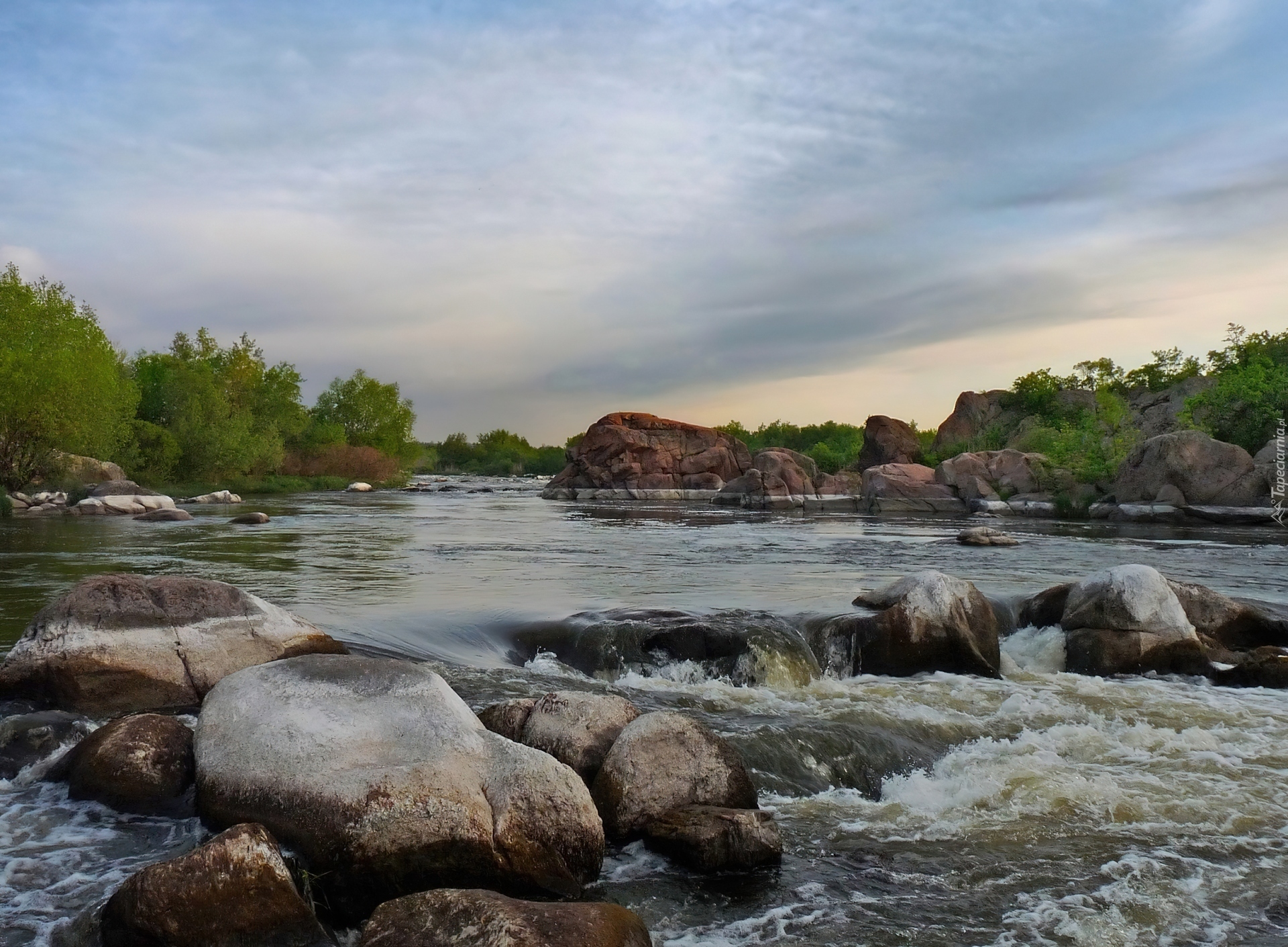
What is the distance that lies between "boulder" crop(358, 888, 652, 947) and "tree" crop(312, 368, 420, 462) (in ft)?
334

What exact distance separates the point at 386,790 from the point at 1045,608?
1061cm

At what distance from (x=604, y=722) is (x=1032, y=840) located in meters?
3.00

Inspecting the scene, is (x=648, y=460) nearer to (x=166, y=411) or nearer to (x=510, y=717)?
(x=166, y=411)

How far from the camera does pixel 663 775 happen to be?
6.16 m

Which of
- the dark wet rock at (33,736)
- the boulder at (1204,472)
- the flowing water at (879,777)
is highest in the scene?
the boulder at (1204,472)

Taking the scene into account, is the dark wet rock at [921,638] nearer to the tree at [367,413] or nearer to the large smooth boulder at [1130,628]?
the large smooth boulder at [1130,628]

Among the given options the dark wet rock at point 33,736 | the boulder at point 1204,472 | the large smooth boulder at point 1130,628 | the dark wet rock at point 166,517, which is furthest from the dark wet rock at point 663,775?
the boulder at point 1204,472

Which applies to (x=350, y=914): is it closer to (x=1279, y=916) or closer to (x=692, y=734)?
(x=692, y=734)

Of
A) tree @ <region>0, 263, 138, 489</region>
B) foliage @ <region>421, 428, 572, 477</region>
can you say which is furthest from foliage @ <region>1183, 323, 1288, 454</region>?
foliage @ <region>421, 428, 572, 477</region>

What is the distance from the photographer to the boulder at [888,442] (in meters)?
68.7

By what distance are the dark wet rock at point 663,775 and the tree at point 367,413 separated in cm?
10016

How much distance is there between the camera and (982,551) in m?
23.4

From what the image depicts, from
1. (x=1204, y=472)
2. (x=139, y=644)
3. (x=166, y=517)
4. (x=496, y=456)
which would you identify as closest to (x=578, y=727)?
(x=139, y=644)

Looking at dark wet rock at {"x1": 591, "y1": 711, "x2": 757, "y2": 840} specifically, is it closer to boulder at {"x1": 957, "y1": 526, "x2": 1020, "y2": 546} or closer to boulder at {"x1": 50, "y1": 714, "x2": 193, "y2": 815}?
boulder at {"x1": 50, "y1": 714, "x2": 193, "y2": 815}
